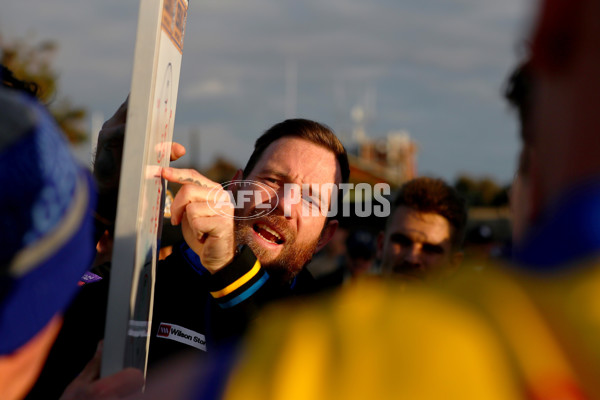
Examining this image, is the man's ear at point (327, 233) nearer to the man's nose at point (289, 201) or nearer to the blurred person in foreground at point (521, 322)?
the man's nose at point (289, 201)

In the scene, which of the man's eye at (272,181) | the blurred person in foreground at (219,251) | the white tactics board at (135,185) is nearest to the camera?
the white tactics board at (135,185)

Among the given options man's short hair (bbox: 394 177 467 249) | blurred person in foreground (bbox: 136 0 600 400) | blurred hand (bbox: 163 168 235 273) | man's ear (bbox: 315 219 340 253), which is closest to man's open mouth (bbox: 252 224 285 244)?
man's ear (bbox: 315 219 340 253)

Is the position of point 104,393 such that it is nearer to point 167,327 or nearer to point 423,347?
point 423,347

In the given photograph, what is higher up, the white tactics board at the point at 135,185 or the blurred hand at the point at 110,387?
the white tactics board at the point at 135,185

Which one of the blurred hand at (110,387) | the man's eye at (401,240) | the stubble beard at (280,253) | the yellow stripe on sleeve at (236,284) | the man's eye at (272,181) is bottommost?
the blurred hand at (110,387)

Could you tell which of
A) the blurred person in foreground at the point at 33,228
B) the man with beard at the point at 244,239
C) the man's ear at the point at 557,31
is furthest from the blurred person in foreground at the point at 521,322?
the man with beard at the point at 244,239

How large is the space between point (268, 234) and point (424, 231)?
1.24 meters

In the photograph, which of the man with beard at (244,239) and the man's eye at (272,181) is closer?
the man with beard at (244,239)

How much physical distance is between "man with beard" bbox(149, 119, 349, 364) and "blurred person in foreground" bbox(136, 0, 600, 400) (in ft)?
3.23

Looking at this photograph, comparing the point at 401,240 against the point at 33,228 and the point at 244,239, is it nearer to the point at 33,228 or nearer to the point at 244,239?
the point at 244,239

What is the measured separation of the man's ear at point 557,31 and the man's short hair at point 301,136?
2.20 meters

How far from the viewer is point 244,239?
2557 millimetres

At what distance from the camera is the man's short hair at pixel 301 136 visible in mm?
2834

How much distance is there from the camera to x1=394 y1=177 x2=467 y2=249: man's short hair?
3.61 m
